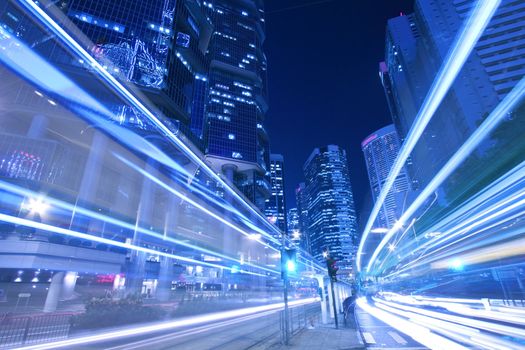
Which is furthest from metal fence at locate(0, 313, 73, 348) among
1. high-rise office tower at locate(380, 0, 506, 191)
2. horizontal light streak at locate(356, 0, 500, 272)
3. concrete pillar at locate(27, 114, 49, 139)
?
high-rise office tower at locate(380, 0, 506, 191)

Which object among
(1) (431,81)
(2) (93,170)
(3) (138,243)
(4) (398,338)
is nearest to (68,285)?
(3) (138,243)

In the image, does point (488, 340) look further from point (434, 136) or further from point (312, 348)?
point (434, 136)

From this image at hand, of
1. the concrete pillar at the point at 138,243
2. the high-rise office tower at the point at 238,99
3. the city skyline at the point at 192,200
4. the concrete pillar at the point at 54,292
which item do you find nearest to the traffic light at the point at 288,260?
the city skyline at the point at 192,200

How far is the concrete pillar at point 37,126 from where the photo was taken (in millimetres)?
41781

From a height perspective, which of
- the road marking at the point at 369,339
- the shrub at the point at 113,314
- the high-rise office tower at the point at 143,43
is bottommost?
the road marking at the point at 369,339

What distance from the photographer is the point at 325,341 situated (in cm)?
1033

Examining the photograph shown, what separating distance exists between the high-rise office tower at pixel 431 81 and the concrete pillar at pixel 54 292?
75.0m

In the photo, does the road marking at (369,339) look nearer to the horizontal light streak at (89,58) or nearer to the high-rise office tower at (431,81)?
the horizontal light streak at (89,58)

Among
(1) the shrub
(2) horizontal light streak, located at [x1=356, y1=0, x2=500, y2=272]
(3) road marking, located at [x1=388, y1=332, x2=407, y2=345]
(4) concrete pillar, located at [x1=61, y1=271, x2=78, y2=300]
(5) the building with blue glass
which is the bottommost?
(3) road marking, located at [x1=388, y1=332, x2=407, y2=345]

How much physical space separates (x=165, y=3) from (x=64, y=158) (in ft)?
132

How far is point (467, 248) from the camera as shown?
2277 cm

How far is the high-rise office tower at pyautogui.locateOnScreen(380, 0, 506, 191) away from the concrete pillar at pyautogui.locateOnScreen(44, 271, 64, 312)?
246 feet

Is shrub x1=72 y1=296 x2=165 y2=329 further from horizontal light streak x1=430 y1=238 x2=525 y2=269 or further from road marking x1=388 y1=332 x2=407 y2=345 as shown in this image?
horizontal light streak x1=430 y1=238 x2=525 y2=269

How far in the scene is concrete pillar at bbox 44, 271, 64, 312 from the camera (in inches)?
1176
